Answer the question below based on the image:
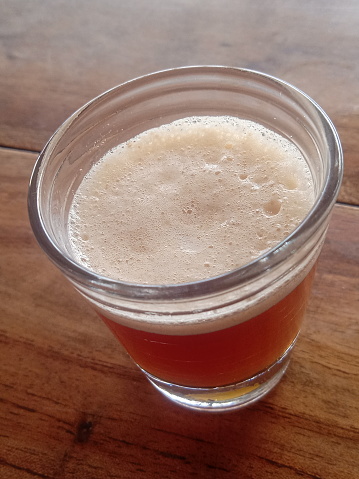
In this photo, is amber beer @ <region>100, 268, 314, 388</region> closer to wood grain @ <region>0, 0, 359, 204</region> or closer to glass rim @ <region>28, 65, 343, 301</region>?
glass rim @ <region>28, 65, 343, 301</region>

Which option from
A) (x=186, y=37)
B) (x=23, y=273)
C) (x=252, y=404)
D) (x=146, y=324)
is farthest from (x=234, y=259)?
(x=186, y=37)

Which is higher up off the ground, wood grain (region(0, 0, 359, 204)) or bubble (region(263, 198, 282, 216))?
bubble (region(263, 198, 282, 216))

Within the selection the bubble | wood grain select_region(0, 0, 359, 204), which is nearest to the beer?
the bubble

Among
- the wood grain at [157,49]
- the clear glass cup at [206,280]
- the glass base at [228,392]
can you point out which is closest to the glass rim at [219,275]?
the clear glass cup at [206,280]

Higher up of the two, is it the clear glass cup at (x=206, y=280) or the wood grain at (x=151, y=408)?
the clear glass cup at (x=206, y=280)

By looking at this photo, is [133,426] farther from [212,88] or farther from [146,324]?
[212,88]

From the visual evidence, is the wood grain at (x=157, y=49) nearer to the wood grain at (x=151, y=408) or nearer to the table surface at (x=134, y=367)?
the table surface at (x=134, y=367)
